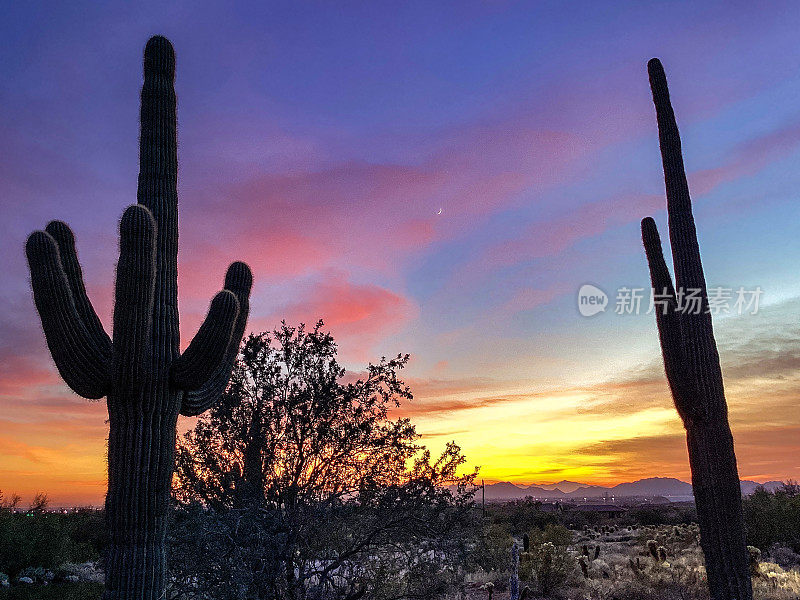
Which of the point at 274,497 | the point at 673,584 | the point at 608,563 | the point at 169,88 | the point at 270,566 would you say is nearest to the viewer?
the point at 169,88

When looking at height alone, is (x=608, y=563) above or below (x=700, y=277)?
below

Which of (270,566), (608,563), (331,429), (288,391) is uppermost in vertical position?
(288,391)

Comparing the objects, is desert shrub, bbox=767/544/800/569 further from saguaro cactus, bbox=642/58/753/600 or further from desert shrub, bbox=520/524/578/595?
saguaro cactus, bbox=642/58/753/600

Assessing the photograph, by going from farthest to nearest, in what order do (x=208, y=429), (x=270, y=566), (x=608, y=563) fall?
(x=608, y=563) < (x=208, y=429) < (x=270, y=566)

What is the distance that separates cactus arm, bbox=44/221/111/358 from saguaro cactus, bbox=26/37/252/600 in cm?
1

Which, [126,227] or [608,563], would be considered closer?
[126,227]

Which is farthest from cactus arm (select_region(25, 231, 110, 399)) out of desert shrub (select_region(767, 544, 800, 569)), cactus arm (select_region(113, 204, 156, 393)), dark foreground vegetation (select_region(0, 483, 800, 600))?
desert shrub (select_region(767, 544, 800, 569))

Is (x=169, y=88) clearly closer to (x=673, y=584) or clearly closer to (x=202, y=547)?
(x=202, y=547)

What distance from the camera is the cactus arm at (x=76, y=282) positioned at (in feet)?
22.5

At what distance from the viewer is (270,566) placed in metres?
8.62

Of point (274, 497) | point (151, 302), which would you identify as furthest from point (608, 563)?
point (151, 302)

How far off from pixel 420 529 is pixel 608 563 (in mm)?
13796

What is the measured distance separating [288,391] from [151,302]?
4.37m

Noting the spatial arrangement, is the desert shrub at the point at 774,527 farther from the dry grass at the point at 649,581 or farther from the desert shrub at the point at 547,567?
the desert shrub at the point at 547,567
